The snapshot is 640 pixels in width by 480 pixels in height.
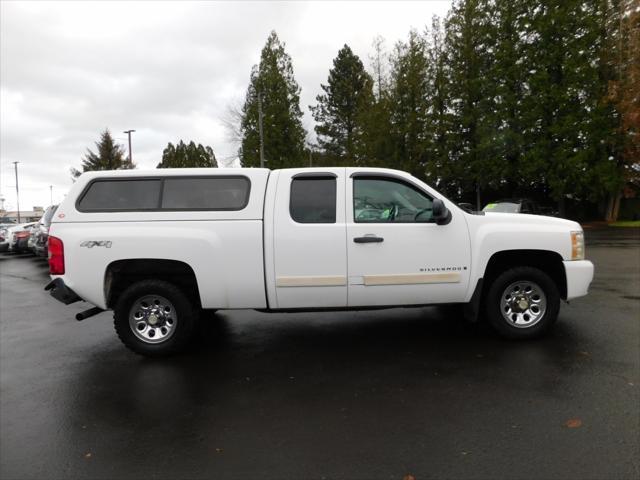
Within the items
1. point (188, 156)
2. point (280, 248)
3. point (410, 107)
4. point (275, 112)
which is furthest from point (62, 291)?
point (188, 156)

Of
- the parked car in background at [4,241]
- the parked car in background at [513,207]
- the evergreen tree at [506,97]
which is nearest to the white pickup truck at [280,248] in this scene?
the parked car in background at [513,207]

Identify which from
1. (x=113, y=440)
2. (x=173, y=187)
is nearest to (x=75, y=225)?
(x=173, y=187)

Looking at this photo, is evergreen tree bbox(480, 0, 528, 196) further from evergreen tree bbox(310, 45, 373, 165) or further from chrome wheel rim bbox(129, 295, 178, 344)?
chrome wheel rim bbox(129, 295, 178, 344)

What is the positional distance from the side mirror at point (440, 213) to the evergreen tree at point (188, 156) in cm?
7983

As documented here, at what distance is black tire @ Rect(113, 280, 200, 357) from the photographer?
496cm

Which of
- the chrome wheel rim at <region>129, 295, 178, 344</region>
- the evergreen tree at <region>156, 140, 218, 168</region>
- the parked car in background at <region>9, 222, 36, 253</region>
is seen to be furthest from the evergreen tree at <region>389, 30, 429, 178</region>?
the evergreen tree at <region>156, 140, 218, 168</region>

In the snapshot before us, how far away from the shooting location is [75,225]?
4895 millimetres

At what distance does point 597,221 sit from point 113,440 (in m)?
32.7

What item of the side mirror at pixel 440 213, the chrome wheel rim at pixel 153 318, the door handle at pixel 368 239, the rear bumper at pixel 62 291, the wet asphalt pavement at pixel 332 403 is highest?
the side mirror at pixel 440 213

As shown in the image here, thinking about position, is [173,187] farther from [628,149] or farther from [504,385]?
[628,149]

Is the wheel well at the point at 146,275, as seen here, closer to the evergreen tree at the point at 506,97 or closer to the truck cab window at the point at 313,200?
the truck cab window at the point at 313,200

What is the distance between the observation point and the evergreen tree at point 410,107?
103ft

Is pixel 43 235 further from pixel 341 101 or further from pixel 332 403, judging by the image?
pixel 341 101

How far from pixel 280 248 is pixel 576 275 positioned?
10.8 ft
